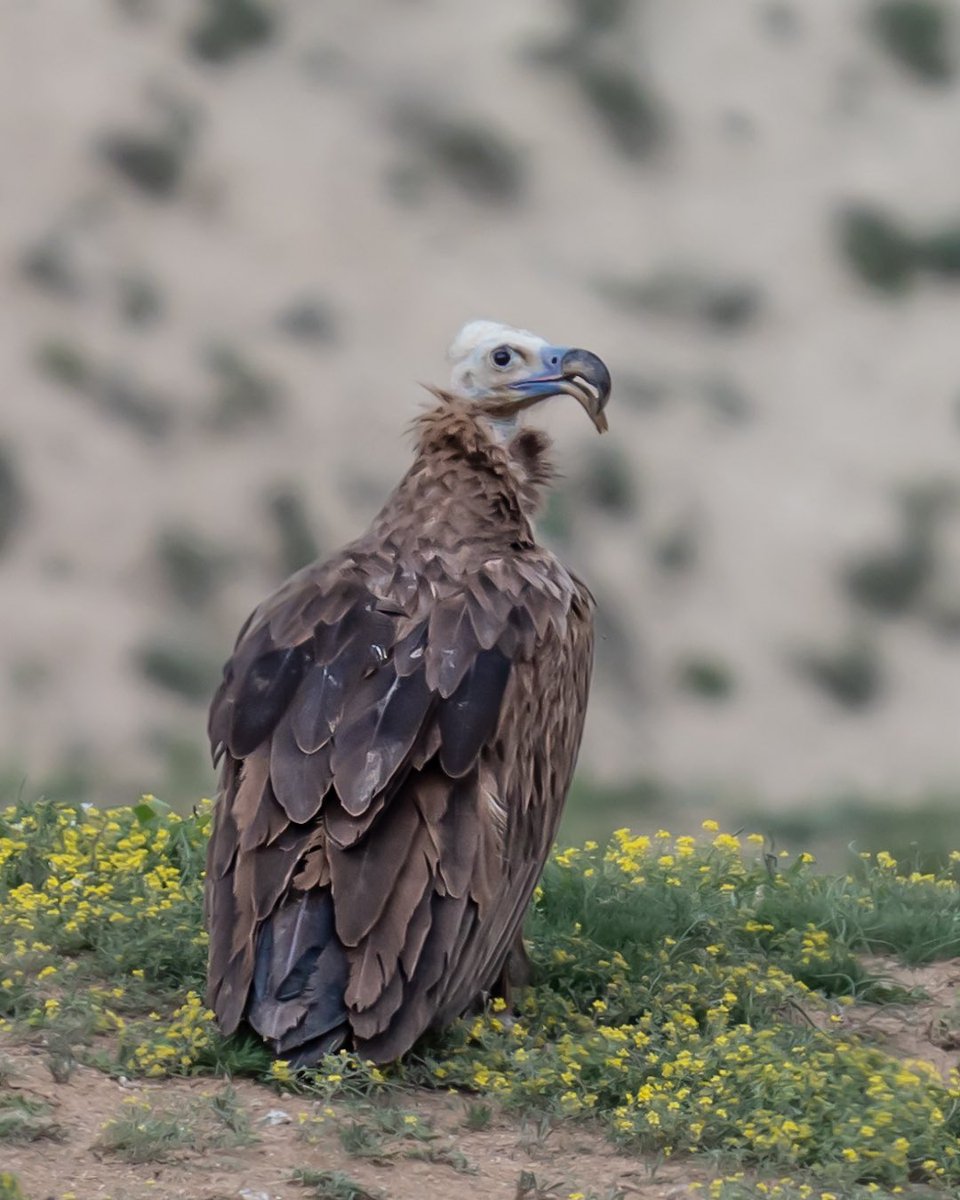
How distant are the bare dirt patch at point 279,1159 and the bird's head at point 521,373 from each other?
226cm

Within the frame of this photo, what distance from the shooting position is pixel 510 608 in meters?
6.25

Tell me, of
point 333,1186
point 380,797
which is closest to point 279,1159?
point 333,1186

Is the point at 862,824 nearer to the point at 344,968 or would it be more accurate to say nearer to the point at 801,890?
the point at 801,890

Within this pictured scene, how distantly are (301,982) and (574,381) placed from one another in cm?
221

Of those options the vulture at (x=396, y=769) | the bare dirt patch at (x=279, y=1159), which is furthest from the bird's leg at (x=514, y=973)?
the bare dirt patch at (x=279, y=1159)

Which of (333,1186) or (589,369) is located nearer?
(333,1186)

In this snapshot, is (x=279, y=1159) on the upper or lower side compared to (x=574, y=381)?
lower

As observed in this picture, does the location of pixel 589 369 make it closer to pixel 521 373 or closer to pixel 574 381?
pixel 574 381

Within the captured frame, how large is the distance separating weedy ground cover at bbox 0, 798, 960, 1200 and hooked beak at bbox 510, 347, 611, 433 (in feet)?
4.77

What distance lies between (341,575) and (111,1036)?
1.37 m

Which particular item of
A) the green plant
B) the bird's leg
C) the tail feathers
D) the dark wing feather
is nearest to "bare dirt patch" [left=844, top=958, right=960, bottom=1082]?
the bird's leg

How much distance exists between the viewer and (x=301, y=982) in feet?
18.5

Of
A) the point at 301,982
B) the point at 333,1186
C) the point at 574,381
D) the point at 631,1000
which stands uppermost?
the point at 574,381

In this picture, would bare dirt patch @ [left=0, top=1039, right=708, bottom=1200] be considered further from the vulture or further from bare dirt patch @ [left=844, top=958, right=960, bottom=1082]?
bare dirt patch @ [left=844, top=958, right=960, bottom=1082]
